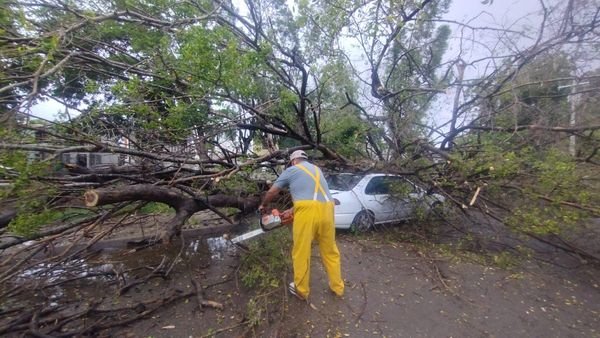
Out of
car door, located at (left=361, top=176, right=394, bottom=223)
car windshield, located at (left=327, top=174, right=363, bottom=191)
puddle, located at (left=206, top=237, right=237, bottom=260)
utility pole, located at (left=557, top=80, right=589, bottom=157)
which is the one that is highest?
utility pole, located at (left=557, top=80, right=589, bottom=157)

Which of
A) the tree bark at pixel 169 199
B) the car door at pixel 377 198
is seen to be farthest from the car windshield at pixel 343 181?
the tree bark at pixel 169 199

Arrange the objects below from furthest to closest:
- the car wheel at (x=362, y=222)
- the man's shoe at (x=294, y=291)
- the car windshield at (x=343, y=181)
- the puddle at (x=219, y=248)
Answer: the car windshield at (x=343, y=181), the car wheel at (x=362, y=222), the puddle at (x=219, y=248), the man's shoe at (x=294, y=291)

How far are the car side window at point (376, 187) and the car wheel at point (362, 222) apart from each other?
442mm

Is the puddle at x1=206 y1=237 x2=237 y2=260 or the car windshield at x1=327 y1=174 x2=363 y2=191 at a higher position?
the car windshield at x1=327 y1=174 x2=363 y2=191

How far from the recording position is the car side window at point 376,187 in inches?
253

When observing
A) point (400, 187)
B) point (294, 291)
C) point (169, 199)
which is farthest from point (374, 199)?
point (169, 199)

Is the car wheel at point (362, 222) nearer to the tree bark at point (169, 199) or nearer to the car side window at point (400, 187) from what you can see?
the car side window at point (400, 187)

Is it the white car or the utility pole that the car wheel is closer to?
the white car

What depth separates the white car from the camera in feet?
19.2

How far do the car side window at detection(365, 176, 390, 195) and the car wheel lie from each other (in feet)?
1.45

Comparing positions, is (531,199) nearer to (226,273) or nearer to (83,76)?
(226,273)

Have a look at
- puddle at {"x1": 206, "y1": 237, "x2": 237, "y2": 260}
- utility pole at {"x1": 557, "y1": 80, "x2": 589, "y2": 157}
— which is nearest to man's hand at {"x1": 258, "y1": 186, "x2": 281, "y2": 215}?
puddle at {"x1": 206, "y1": 237, "x2": 237, "y2": 260}

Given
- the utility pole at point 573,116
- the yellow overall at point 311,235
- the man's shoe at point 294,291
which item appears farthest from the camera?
the utility pole at point 573,116

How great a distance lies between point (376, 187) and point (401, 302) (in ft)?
10.3
